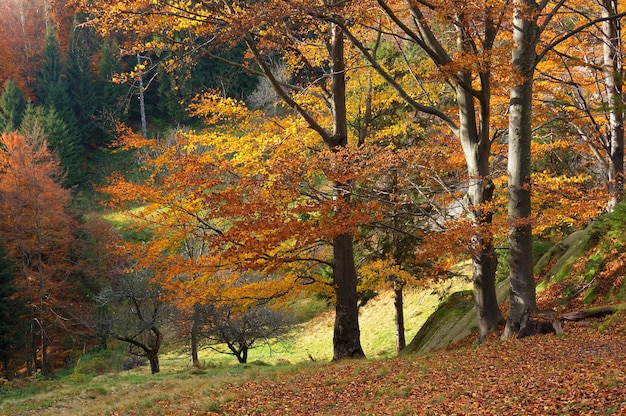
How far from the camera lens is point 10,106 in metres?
45.9

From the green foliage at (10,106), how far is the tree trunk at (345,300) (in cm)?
4082

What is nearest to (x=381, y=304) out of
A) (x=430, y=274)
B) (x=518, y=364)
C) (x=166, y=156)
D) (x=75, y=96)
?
(x=430, y=274)

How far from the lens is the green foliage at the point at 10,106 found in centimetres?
4539

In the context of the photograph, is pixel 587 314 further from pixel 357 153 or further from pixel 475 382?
pixel 357 153

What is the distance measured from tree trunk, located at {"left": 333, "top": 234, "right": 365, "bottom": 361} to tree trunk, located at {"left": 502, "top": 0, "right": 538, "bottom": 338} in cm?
415

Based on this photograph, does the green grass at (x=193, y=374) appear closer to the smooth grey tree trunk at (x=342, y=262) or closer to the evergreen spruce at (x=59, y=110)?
the smooth grey tree trunk at (x=342, y=262)

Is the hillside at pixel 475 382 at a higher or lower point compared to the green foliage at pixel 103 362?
higher

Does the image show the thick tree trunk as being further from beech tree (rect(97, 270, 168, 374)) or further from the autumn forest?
beech tree (rect(97, 270, 168, 374))

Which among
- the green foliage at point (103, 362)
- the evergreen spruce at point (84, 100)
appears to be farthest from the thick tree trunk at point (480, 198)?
the evergreen spruce at point (84, 100)

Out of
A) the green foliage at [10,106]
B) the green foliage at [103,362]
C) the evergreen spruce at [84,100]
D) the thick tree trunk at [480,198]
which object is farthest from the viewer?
the evergreen spruce at [84,100]

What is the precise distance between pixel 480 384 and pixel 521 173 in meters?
3.52

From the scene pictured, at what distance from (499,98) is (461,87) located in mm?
3609

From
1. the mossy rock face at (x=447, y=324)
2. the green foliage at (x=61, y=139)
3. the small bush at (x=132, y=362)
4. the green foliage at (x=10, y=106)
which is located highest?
the green foliage at (x=10, y=106)

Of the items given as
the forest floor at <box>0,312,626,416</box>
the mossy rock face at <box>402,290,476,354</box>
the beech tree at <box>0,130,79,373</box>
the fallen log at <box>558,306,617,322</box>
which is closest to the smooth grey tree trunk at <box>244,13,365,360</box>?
the forest floor at <box>0,312,626,416</box>
